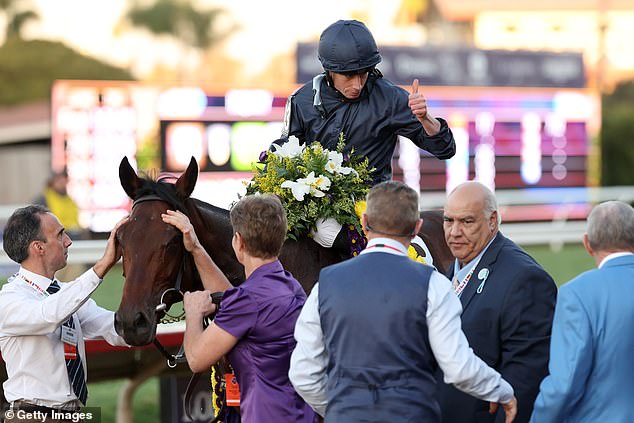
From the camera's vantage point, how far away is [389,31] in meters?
38.6

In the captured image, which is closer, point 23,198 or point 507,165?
point 507,165

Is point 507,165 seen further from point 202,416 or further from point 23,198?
point 23,198

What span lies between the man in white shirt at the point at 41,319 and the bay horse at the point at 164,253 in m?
0.11

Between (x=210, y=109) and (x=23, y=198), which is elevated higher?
(x=210, y=109)

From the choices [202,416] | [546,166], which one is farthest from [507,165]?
[202,416]

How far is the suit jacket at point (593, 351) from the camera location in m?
3.30

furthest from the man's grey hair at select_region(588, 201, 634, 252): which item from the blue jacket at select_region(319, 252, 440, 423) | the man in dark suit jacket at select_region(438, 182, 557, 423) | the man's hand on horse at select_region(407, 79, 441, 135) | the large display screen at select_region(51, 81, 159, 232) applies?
the large display screen at select_region(51, 81, 159, 232)

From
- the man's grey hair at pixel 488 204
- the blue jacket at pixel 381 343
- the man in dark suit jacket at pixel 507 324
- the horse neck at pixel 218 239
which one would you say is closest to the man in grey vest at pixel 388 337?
the blue jacket at pixel 381 343

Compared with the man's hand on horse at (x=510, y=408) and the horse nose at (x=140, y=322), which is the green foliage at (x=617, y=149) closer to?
the horse nose at (x=140, y=322)

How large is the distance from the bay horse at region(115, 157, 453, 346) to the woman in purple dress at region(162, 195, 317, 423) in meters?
0.42

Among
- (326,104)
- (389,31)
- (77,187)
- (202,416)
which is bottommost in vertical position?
(202,416)

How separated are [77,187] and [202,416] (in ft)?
29.0

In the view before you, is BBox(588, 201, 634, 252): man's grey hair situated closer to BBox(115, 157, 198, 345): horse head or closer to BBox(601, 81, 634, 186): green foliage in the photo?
BBox(115, 157, 198, 345): horse head

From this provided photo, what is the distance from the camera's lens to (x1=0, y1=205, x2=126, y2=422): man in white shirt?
4070 mm
